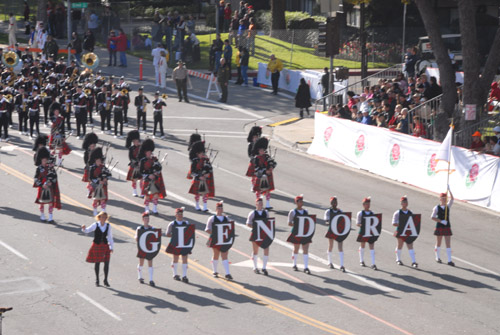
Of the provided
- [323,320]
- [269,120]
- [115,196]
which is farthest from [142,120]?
[323,320]

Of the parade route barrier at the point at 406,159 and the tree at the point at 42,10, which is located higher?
the tree at the point at 42,10

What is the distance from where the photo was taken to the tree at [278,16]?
50.6 m

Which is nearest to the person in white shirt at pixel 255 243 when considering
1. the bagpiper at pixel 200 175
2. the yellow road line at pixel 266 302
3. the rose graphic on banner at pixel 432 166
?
the yellow road line at pixel 266 302

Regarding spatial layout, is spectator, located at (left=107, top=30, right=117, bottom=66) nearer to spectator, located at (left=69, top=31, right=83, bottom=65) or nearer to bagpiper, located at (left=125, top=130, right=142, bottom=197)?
spectator, located at (left=69, top=31, right=83, bottom=65)

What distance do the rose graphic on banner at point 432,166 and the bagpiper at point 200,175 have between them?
7.14m

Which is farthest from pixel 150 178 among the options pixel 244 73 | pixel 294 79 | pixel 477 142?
pixel 244 73

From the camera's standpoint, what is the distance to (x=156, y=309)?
1669 centimetres

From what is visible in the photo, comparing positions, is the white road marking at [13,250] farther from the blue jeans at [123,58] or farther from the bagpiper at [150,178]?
the blue jeans at [123,58]

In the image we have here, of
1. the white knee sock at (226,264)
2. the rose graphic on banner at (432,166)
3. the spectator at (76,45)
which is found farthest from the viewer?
the spectator at (76,45)

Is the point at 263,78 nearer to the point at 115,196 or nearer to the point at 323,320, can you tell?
the point at 115,196

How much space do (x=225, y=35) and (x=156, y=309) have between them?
37.1 metres

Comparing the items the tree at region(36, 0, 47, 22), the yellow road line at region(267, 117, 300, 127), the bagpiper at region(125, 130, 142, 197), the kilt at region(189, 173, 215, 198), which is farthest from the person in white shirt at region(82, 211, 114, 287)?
the tree at region(36, 0, 47, 22)

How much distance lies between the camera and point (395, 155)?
28172mm

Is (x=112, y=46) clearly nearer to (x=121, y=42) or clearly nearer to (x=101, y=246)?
(x=121, y=42)
